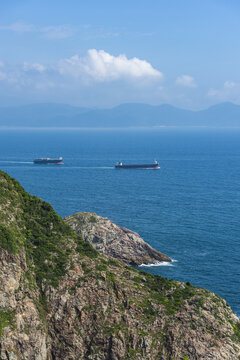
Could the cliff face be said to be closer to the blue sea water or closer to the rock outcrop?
the blue sea water

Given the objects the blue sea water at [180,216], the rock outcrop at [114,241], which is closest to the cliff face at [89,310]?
the blue sea water at [180,216]

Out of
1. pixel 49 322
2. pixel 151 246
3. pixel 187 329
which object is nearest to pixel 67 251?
pixel 49 322

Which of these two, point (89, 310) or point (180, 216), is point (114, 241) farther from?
point (89, 310)

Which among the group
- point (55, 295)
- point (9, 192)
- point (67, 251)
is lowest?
point (55, 295)

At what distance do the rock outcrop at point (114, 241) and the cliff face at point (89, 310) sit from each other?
36.7 m

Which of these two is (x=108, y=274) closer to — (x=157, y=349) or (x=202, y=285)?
(x=157, y=349)

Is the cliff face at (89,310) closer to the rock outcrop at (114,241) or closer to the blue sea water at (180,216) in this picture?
the blue sea water at (180,216)

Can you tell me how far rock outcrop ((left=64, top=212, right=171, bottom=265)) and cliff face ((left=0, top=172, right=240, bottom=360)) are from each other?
1445 inches

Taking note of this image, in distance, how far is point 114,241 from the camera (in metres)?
100

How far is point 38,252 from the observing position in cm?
5825

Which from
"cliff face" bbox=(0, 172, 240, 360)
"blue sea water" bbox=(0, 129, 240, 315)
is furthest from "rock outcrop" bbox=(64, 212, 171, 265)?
"cliff face" bbox=(0, 172, 240, 360)

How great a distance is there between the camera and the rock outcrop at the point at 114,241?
98250 millimetres

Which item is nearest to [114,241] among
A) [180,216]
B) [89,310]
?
[180,216]

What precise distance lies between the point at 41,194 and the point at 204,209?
2412 inches
